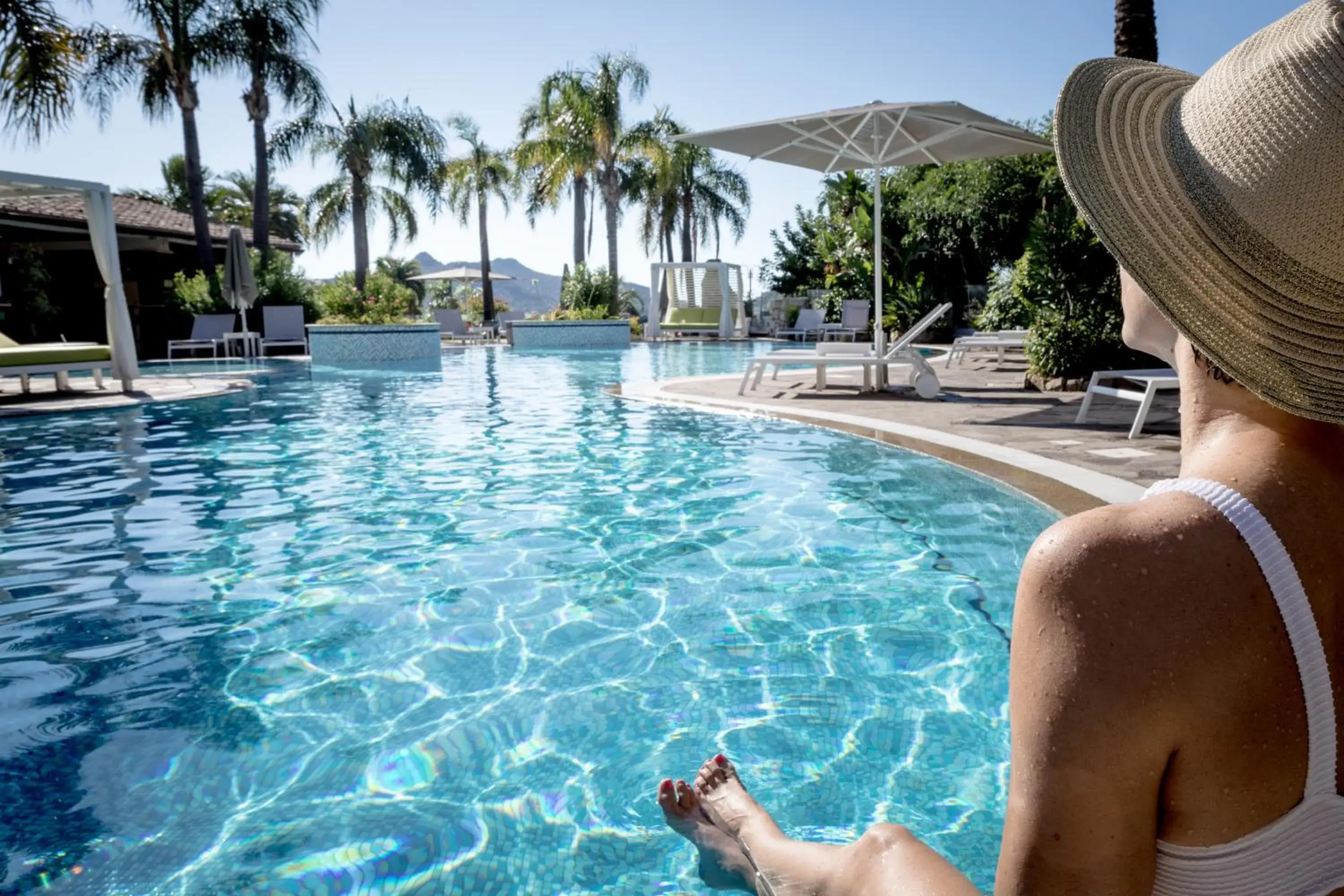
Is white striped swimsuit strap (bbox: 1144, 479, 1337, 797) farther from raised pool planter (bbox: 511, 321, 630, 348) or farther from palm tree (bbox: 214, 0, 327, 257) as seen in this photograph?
palm tree (bbox: 214, 0, 327, 257)

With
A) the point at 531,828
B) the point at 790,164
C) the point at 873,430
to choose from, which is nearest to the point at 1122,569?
the point at 531,828

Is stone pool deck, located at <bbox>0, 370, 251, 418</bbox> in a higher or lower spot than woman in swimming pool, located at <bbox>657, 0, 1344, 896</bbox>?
lower

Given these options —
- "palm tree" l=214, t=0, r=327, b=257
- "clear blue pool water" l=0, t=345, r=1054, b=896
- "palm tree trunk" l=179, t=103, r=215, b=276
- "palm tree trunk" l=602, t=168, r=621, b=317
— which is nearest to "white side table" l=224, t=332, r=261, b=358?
"palm tree trunk" l=179, t=103, r=215, b=276

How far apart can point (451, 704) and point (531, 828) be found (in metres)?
0.78

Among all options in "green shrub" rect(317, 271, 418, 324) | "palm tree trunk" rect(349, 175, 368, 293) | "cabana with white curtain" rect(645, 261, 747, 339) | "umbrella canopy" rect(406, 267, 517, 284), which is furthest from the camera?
"umbrella canopy" rect(406, 267, 517, 284)

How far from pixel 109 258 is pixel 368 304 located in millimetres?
8887

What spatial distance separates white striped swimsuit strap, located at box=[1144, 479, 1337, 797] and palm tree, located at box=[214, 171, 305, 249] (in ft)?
152

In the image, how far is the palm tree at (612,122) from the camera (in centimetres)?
2969

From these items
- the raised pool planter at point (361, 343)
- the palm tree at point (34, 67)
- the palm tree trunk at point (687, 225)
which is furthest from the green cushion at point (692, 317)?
the palm tree at point (34, 67)

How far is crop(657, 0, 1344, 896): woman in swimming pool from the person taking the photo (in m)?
0.82

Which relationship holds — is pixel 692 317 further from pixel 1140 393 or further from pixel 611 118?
pixel 1140 393

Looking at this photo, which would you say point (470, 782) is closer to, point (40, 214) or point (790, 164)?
point (790, 164)

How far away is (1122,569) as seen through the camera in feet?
2.67

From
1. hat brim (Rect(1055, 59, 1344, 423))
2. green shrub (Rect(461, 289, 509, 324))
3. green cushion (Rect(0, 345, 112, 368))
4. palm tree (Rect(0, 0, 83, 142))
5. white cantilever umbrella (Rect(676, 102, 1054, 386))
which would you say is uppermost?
palm tree (Rect(0, 0, 83, 142))
